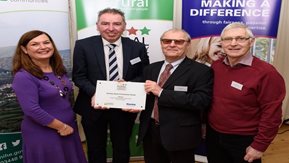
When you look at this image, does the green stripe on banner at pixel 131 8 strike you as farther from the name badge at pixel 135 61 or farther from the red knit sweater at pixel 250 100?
the red knit sweater at pixel 250 100

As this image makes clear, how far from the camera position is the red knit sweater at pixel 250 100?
1701 mm

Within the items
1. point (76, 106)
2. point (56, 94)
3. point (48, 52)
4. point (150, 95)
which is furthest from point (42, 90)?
point (150, 95)

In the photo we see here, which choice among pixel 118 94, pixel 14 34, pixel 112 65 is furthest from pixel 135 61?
pixel 14 34

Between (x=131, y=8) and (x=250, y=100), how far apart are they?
1722mm

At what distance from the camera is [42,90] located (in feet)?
6.27

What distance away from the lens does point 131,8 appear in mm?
2959

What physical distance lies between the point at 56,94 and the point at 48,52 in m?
0.31

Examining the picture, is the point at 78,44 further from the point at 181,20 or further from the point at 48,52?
the point at 181,20

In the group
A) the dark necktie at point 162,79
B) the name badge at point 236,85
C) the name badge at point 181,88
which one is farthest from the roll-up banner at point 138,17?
the name badge at point 236,85

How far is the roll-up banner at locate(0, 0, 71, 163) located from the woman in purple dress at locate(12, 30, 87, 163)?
74cm

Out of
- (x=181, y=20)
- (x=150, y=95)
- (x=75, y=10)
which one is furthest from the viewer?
(x=75, y=10)

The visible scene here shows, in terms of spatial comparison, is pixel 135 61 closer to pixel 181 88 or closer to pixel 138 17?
pixel 181 88

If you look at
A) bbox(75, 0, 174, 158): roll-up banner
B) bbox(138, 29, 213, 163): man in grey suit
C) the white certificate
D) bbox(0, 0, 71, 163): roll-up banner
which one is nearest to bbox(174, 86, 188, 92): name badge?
bbox(138, 29, 213, 163): man in grey suit

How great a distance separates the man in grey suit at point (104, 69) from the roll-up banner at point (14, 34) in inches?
31.7
